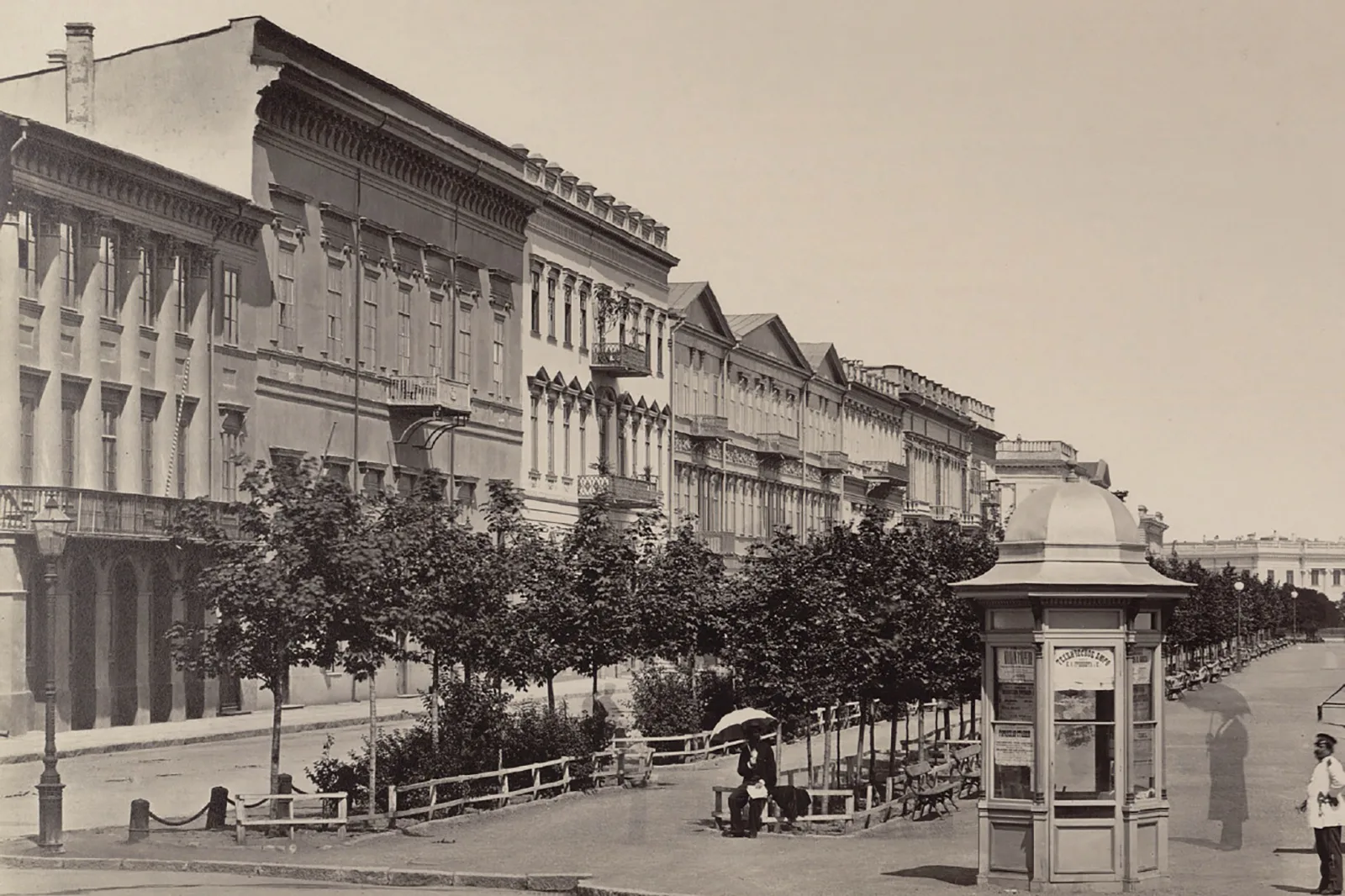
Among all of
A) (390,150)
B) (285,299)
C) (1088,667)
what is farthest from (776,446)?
(1088,667)

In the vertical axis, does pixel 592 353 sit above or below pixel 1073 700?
above

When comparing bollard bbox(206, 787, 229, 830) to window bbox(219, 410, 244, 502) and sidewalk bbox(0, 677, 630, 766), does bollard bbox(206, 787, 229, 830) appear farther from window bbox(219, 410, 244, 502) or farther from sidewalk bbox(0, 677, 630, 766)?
window bbox(219, 410, 244, 502)

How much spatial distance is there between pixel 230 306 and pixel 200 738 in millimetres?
11389

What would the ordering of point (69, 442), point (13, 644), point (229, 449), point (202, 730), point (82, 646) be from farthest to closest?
point (229, 449)
point (202, 730)
point (82, 646)
point (69, 442)
point (13, 644)

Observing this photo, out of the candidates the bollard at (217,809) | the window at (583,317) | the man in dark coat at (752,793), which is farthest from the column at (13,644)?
the window at (583,317)

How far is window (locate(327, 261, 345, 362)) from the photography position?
54688mm

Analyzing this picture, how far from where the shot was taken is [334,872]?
2306cm

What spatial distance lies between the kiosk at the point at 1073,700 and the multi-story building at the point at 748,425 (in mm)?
57183

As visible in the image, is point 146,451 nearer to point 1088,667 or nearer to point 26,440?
point 26,440

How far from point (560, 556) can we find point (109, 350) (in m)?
11.4

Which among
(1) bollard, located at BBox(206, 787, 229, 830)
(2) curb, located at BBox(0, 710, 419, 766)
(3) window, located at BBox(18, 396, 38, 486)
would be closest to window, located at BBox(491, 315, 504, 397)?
(2) curb, located at BBox(0, 710, 419, 766)

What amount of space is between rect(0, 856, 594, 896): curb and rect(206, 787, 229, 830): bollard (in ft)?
Answer: 9.64

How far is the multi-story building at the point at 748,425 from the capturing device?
85.9 m

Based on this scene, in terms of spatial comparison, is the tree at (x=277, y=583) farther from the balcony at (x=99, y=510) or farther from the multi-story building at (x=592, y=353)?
the multi-story building at (x=592, y=353)
